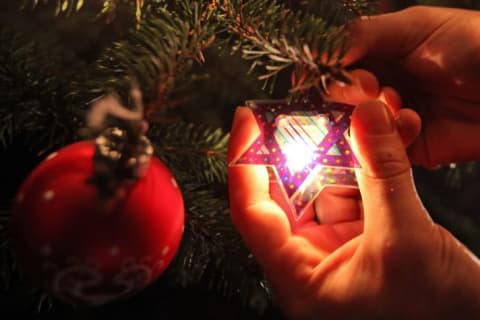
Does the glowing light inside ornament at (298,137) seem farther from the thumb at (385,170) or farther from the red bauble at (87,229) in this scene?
the red bauble at (87,229)

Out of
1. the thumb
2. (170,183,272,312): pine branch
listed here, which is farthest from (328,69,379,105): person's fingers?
(170,183,272,312): pine branch

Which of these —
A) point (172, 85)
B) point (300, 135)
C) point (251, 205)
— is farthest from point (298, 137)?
point (172, 85)

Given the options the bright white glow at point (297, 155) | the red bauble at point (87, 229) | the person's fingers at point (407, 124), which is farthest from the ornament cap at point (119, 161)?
the person's fingers at point (407, 124)

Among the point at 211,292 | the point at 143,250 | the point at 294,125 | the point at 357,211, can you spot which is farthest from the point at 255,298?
the point at 143,250

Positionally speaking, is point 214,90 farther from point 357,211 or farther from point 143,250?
point 143,250

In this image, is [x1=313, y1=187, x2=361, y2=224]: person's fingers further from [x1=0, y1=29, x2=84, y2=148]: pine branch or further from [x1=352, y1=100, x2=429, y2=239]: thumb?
[x1=0, y1=29, x2=84, y2=148]: pine branch
